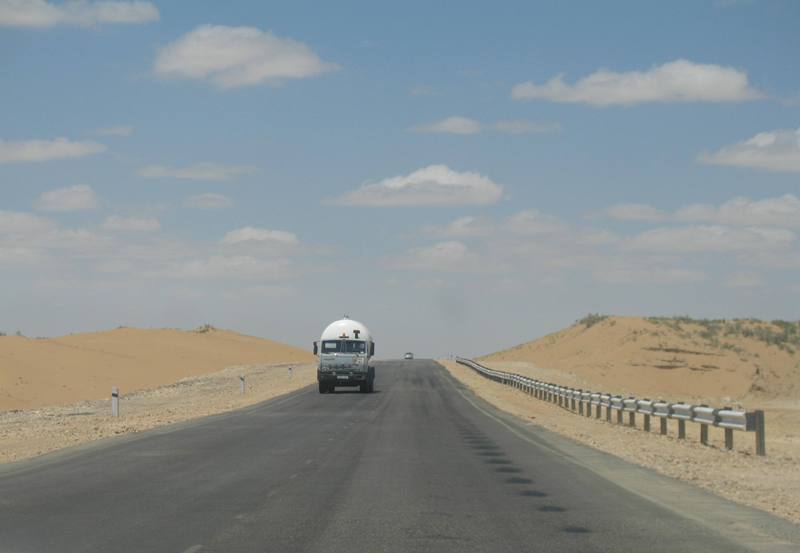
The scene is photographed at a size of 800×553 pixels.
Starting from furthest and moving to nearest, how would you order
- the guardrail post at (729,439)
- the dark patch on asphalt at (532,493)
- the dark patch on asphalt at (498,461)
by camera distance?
the guardrail post at (729,439), the dark patch on asphalt at (498,461), the dark patch on asphalt at (532,493)

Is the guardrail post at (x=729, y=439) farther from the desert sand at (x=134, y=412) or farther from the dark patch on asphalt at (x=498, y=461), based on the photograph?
the desert sand at (x=134, y=412)

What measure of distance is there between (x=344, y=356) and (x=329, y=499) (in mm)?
36799

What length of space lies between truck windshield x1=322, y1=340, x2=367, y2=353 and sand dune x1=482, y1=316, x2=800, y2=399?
28.1 m

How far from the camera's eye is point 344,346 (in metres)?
51.7

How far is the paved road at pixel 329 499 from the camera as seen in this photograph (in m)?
11.6

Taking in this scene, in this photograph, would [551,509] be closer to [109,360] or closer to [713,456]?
[713,456]

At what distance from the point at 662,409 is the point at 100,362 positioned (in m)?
58.4

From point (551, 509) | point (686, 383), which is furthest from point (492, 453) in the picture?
point (686, 383)

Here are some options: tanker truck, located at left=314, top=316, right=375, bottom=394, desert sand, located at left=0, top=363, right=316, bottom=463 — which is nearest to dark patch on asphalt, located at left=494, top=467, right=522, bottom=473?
desert sand, located at left=0, top=363, right=316, bottom=463

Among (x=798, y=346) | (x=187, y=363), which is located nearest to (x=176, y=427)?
(x=187, y=363)

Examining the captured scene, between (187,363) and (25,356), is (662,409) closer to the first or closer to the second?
(25,356)

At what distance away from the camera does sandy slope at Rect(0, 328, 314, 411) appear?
62.5 metres

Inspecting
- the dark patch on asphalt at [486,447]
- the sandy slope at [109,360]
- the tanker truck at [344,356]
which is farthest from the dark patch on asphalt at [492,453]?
the sandy slope at [109,360]

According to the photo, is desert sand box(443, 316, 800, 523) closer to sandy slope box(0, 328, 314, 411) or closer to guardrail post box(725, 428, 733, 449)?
guardrail post box(725, 428, 733, 449)
